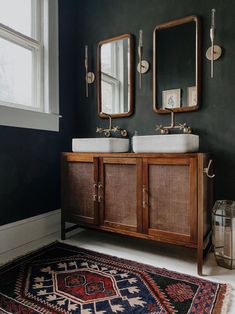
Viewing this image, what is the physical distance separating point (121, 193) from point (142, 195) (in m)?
0.18

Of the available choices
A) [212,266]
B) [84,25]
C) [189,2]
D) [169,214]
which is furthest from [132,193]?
[84,25]

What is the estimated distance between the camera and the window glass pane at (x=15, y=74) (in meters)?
2.01

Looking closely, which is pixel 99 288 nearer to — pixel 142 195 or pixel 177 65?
pixel 142 195

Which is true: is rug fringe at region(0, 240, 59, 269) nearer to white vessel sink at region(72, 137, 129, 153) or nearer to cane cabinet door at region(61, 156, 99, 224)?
cane cabinet door at region(61, 156, 99, 224)

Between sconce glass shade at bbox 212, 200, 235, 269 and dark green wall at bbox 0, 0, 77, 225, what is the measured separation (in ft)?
4.91

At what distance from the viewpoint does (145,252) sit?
6.27 ft

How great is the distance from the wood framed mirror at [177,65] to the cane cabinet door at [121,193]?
66 centimetres

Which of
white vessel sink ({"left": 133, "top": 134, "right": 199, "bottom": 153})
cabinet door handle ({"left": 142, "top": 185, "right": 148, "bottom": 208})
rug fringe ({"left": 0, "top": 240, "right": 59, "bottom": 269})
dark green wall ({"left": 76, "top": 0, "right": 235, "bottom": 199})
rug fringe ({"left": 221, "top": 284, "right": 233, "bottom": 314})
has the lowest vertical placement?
rug fringe ({"left": 221, "top": 284, "right": 233, "bottom": 314})

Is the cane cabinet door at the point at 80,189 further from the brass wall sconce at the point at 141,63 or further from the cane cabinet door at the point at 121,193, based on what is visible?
the brass wall sconce at the point at 141,63

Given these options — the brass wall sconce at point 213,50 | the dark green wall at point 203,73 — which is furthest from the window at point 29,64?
the brass wall sconce at point 213,50

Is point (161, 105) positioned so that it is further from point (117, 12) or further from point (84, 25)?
point (84, 25)

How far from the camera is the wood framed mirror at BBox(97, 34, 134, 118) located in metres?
2.29

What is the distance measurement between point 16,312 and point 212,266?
1250mm

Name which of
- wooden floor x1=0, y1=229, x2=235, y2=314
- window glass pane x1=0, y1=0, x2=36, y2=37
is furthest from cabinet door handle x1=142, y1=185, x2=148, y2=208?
window glass pane x1=0, y1=0, x2=36, y2=37
